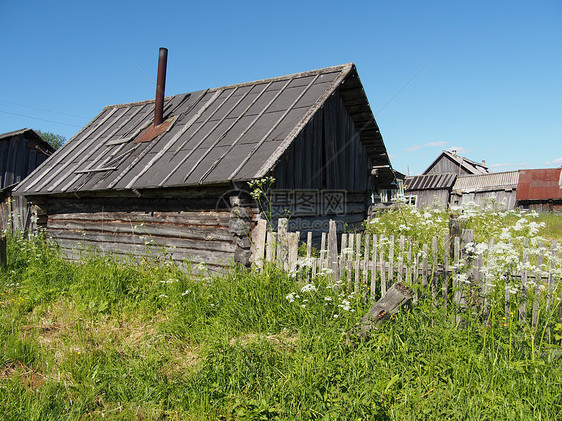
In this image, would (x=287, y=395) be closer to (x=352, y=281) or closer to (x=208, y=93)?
(x=352, y=281)

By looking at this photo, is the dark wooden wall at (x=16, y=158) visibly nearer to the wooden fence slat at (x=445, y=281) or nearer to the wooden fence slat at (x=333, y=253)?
the wooden fence slat at (x=333, y=253)

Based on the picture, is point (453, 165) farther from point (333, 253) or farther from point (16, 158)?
point (333, 253)

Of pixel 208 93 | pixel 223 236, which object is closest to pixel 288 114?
pixel 223 236

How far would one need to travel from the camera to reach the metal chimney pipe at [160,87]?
9966mm

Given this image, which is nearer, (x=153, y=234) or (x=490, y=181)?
(x=153, y=234)

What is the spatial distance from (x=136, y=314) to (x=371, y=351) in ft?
11.8

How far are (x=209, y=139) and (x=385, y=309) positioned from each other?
558cm

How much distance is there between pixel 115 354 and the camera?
4.25 metres

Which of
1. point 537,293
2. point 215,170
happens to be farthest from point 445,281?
point 215,170

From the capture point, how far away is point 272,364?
362 centimetres

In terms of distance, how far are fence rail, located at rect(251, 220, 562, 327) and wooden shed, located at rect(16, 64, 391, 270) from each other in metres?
1.61

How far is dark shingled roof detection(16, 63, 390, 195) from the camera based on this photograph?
6992mm

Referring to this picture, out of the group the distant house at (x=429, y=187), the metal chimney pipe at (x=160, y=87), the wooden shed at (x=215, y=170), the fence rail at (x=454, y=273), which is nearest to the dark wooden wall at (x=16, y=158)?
the wooden shed at (x=215, y=170)

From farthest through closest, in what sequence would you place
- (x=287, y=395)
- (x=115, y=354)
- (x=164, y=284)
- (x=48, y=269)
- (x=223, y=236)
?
(x=48, y=269) → (x=223, y=236) → (x=164, y=284) → (x=115, y=354) → (x=287, y=395)
